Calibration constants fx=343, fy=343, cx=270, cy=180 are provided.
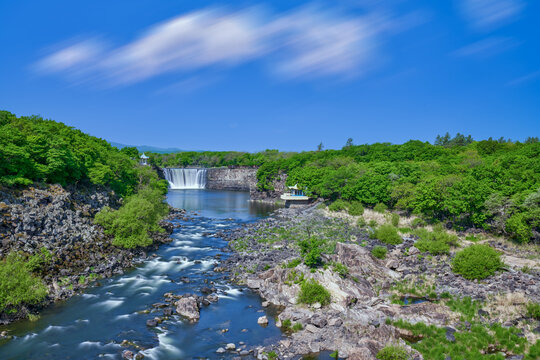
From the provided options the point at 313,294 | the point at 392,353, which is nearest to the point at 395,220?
the point at 313,294

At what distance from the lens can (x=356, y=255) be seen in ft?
103

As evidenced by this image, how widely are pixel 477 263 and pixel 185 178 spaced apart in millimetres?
114650

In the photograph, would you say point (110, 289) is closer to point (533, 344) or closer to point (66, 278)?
point (66, 278)

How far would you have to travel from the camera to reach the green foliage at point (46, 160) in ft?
113

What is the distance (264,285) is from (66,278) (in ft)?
53.1

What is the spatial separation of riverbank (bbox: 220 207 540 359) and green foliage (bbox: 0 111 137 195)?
72.5 ft

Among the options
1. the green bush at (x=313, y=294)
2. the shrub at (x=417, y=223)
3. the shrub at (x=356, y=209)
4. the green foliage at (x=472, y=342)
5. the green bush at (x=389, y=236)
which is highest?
the shrub at (x=356, y=209)

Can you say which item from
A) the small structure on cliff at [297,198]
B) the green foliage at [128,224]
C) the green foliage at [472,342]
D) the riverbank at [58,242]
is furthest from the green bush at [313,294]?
the small structure on cliff at [297,198]

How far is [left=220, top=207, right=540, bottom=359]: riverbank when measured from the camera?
1938cm

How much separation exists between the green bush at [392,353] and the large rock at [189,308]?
40.7 feet

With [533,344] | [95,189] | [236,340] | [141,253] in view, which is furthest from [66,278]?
[533,344]

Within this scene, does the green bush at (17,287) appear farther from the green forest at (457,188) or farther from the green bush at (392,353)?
the green forest at (457,188)

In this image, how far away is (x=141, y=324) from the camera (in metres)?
22.9

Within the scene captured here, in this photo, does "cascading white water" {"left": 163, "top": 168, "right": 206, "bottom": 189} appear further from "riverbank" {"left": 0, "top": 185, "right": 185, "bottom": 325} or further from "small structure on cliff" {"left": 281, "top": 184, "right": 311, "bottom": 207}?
"riverbank" {"left": 0, "top": 185, "right": 185, "bottom": 325}
